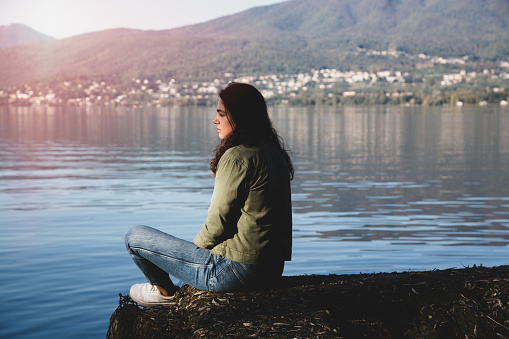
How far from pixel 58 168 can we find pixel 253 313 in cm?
2732

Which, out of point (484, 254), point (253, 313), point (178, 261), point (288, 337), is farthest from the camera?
point (484, 254)

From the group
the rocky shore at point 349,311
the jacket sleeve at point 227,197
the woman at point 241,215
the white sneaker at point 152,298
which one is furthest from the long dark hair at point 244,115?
the white sneaker at point 152,298

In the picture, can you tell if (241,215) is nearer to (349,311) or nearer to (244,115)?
(244,115)

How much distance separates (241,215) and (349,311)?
118 centimetres

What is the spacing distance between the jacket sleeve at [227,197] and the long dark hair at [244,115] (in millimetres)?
257

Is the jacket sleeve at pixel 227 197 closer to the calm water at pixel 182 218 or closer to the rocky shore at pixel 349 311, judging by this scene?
the rocky shore at pixel 349 311

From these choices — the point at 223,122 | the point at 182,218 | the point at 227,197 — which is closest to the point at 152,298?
the point at 227,197

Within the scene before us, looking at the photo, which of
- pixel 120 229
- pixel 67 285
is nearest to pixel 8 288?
pixel 67 285

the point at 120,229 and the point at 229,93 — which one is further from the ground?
the point at 229,93

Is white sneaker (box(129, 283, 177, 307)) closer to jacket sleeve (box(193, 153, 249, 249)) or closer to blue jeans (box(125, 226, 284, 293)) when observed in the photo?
blue jeans (box(125, 226, 284, 293))

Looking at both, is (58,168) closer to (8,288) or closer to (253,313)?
(8,288)

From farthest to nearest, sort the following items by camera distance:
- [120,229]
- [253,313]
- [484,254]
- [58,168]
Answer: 1. [58,168]
2. [120,229]
3. [484,254]
4. [253,313]

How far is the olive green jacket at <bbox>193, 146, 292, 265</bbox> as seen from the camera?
214 inches

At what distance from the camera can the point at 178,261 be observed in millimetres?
5922
